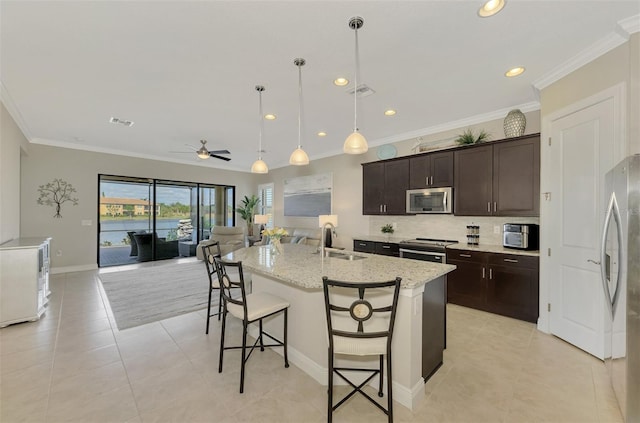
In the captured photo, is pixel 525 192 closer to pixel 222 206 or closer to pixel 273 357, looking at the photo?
pixel 273 357

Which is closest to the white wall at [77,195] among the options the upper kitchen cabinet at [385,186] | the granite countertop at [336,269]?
the granite countertop at [336,269]

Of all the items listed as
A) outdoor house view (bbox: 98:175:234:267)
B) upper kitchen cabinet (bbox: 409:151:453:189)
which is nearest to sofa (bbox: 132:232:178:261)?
outdoor house view (bbox: 98:175:234:267)

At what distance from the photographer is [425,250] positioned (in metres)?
4.05

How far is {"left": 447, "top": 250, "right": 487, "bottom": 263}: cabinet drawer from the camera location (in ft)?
11.7

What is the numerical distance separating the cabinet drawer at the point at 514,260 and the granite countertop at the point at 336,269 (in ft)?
5.22

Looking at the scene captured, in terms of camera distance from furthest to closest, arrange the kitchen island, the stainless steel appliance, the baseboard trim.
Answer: the baseboard trim, the stainless steel appliance, the kitchen island

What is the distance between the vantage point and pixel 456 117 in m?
4.15

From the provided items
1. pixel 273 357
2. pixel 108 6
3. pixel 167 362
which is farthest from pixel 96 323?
pixel 108 6

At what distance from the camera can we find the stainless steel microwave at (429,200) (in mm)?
4133

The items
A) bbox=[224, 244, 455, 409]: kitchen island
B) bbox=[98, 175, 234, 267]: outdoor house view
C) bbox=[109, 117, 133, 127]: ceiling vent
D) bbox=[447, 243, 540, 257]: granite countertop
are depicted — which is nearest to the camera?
bbox=[224, 244, 455, 409]: kitchen island

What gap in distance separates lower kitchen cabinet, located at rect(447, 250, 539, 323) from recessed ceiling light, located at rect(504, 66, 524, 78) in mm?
2104

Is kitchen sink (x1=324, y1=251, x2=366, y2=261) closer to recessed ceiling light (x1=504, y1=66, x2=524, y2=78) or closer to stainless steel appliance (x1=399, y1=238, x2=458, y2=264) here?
stainless steel appliance (x1=399, y1=238, x2=458, y2=264)

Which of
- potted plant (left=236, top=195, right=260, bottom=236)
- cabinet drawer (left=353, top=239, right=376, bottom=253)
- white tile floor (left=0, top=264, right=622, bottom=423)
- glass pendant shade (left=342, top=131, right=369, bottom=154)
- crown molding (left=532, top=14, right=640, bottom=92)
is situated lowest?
white tile floor (left=0, top=264, right=622, bottom=423)

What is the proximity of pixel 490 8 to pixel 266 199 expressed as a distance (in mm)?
7660
